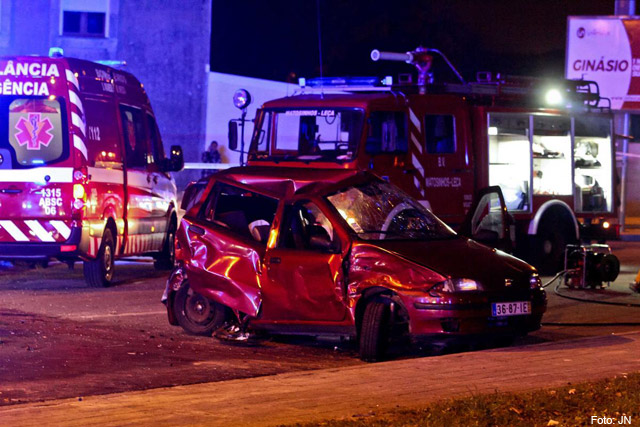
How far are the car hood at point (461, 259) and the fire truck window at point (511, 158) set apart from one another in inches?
284

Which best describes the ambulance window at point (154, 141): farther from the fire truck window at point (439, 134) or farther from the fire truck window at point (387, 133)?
the fire truck window at point (439, 134)

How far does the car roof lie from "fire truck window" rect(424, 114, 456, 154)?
567 cm

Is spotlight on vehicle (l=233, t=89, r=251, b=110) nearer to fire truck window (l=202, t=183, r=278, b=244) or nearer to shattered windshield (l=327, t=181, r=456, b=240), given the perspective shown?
fire truck window (l=202, t=183, r=278, b=244)

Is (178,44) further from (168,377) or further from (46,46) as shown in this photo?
(168,377)

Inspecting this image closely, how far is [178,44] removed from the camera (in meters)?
31.3

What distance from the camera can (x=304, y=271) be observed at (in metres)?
10.4

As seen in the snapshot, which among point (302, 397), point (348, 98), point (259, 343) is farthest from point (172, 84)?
point (302, 397)

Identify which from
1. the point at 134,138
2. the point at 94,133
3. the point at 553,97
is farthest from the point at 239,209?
the point at 553,97

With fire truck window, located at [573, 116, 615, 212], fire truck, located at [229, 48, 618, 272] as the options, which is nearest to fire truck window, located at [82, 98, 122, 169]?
fire truck, located at [229, 48, 618, 272]

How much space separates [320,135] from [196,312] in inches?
199

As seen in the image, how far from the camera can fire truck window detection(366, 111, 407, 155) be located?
15969 mm

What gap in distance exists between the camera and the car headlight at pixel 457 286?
988 cm

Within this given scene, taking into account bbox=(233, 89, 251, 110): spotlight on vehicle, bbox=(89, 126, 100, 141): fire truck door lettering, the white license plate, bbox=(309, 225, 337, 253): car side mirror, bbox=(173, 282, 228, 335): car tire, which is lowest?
bbox=(173, 282, 228, 335): car tire

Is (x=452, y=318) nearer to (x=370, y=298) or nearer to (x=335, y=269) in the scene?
(x=370, y=298)
